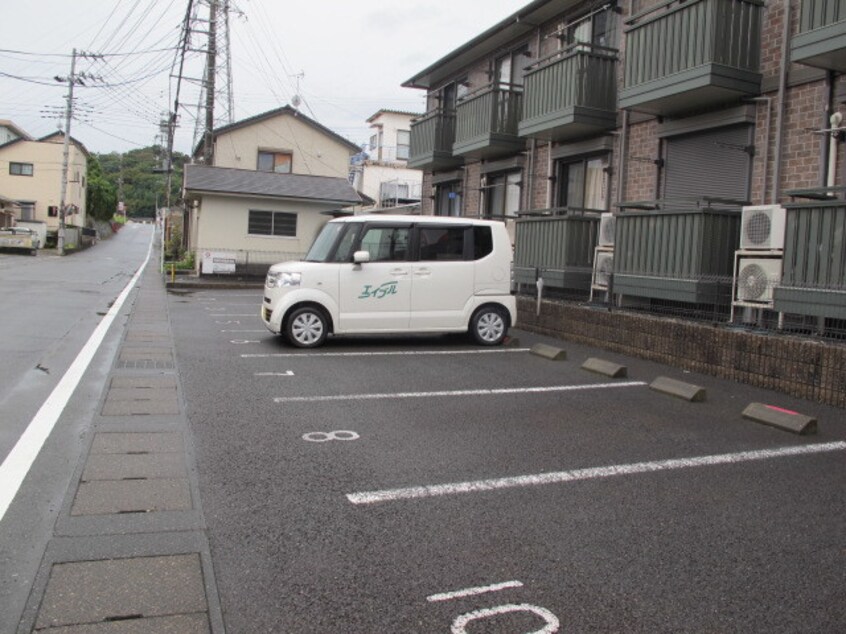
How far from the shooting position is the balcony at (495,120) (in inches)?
598

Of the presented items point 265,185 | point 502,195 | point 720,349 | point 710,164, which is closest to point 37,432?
point 720,349

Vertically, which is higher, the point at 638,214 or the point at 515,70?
the point at 515,70

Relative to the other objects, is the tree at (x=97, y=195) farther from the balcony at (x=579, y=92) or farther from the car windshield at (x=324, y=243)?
the car windshield at (x=324, y=243)

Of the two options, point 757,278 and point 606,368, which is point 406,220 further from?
point 757,278

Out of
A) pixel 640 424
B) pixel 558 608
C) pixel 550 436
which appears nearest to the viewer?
pixel 558 608

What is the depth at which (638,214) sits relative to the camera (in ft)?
33.1

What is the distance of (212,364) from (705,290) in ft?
19.9

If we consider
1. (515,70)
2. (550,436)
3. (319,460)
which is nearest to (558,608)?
(319,460)

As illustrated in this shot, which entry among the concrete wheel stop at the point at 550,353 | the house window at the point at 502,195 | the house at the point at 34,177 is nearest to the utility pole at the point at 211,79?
the house window at the point at 502,195

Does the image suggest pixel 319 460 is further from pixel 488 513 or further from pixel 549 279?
pixel 549 279

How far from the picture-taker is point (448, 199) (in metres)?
20.2

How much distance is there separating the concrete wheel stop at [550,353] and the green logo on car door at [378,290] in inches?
84.5

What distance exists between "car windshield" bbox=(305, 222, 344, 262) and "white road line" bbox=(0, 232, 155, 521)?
315 centimetres

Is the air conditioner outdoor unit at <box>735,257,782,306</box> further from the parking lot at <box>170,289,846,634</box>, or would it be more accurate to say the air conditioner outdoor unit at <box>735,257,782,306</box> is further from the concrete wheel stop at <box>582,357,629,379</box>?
the concrete wheel stop at <box>582,357,629,379</box>
